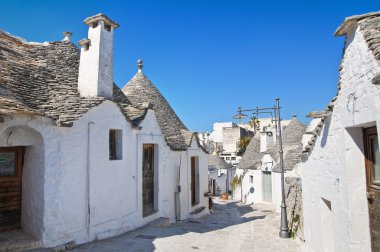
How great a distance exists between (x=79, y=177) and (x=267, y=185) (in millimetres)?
17330

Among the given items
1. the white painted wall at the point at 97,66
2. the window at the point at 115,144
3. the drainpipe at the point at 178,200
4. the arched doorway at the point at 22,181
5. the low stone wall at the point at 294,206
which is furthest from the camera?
the drainpipe at the point at 178,200

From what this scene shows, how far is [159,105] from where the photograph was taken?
17.2m

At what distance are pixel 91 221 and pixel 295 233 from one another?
22.3 ft

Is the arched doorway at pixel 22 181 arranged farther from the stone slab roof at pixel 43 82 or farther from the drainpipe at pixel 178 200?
the drainpipe at pixel 178 200

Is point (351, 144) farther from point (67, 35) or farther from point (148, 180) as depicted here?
point (67, 35)

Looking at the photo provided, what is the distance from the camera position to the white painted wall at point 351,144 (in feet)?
13.6

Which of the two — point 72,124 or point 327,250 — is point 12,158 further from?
point 327,250

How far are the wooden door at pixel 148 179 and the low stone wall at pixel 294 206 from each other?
5.31 m

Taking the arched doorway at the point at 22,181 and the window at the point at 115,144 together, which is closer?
the arched doorway at the point at 22,181

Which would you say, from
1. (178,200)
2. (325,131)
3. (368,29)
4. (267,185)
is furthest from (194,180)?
(368,29)

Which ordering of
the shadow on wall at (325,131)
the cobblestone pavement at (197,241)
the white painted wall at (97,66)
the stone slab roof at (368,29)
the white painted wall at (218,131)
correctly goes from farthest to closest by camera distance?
1. the white painted wall at (218,131)
2. the white painted wall at (97,66)
3. the cobblestone pavement at (197,241)
4. the shadow on wall at (325,131)
5. the stone slab roof at (368,29)

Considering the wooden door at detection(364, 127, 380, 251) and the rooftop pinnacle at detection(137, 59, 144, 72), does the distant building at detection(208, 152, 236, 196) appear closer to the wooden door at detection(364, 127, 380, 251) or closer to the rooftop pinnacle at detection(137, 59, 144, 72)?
the rooftop pinnacle at detection(137, 59, 144, 72)

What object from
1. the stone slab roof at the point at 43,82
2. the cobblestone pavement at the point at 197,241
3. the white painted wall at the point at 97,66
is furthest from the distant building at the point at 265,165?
the white painted wall at the point at 97,66

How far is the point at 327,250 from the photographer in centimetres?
627
